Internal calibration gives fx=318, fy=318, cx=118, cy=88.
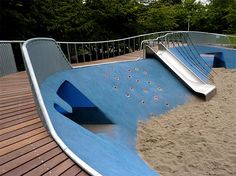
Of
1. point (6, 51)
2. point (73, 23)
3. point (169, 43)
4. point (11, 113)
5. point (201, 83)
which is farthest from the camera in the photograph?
point (73, 23)

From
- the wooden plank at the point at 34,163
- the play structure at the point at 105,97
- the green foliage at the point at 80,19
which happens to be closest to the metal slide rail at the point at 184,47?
the play structure at the point at 105,97

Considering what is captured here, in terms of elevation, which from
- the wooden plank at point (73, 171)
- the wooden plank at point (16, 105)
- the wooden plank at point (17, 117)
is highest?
the wooden plank at point (17, 117)

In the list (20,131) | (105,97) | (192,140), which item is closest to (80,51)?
(105,97)

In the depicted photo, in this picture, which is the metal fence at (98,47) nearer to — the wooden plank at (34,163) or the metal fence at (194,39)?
the metal fence at (194,39)

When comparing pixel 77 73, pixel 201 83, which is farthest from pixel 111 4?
pixel 77 73

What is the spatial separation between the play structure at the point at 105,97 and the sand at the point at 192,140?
16.7 inches

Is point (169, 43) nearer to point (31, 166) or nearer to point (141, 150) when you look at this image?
point (141, 150)

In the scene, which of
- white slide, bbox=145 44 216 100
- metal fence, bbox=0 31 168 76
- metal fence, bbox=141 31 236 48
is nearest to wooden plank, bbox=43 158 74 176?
metal fence, bbox=0 31 168 76

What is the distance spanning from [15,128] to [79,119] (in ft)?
13.9

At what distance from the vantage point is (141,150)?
28.1ft

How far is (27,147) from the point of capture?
4.92 m

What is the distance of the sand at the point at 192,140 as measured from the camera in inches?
302

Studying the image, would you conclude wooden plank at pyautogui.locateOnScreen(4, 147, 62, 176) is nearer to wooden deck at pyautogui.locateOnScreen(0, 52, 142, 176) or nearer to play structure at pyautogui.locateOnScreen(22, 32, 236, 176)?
wooden deck at pyautogui.locateOnScreen(0, 52, 142, 176)

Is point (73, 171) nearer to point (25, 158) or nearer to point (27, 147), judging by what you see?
point (25, 158)
